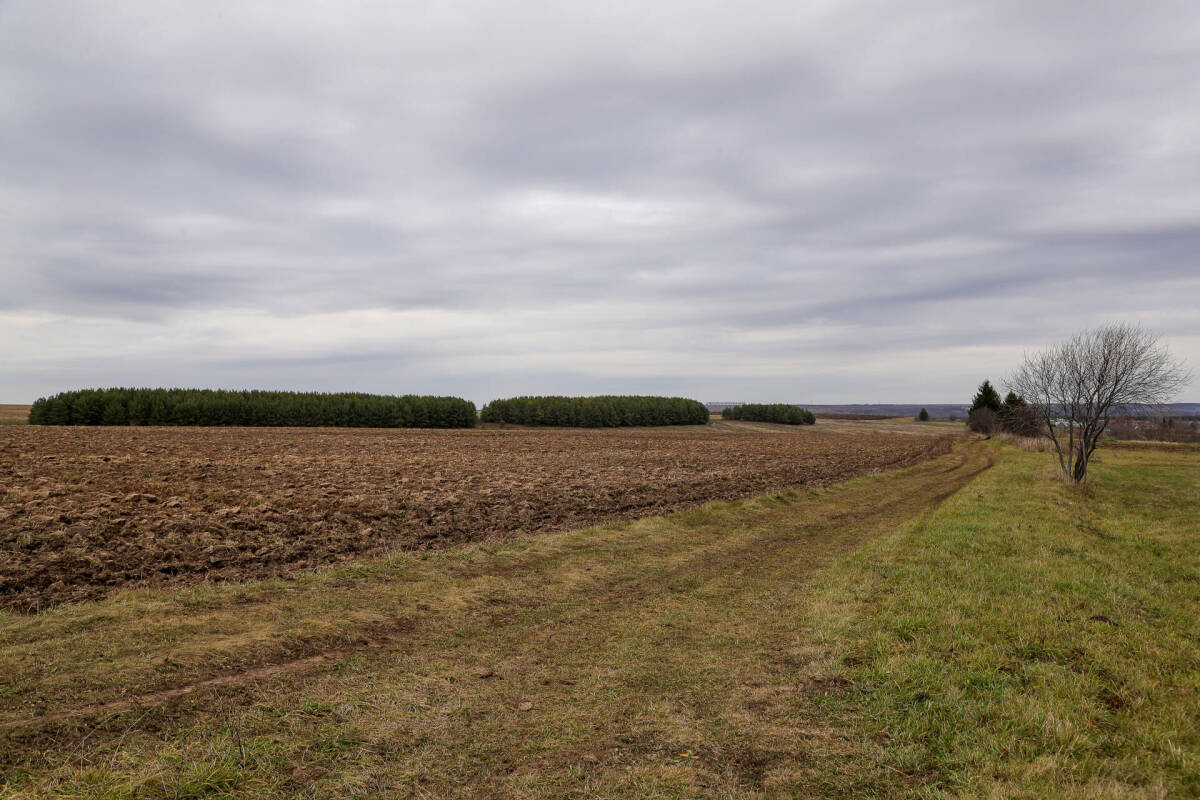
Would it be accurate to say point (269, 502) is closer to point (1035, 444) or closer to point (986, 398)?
point (1035, 444)

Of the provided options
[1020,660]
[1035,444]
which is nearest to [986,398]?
[1035,444]

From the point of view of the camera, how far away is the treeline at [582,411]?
114438 mm

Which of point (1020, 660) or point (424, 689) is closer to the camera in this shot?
point (424, 689)

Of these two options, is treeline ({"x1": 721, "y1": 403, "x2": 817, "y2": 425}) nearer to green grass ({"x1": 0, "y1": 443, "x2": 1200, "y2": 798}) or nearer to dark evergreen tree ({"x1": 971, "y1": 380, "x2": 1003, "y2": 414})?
dark evergreen tree ({"x1": 971, "y1": 380, "x2": 1003, "y2": 414})

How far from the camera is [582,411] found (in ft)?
378

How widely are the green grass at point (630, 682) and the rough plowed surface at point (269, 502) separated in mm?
2392

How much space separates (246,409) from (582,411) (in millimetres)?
54468

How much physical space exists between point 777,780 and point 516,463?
3069 cm

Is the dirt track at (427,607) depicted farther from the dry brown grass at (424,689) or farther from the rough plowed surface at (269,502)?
the rough plowed surface at (269,502)

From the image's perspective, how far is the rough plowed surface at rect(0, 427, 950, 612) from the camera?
12477mm

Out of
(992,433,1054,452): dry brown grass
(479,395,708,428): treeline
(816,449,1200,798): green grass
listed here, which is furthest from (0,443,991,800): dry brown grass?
(479,395,708,428): treeline

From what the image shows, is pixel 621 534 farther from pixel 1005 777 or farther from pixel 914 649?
pixel 1005 777

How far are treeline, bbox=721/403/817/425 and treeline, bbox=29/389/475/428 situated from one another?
72938mm

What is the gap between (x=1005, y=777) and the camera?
5633 millimetres
